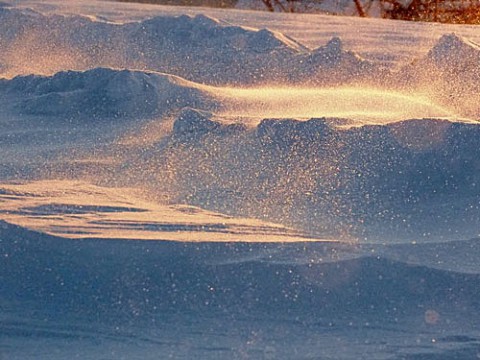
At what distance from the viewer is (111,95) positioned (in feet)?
14.0

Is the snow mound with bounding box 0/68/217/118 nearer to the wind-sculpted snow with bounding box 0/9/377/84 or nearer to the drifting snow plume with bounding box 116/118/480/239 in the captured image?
the wind-sculpted snow with bounding box 0/9/377/84

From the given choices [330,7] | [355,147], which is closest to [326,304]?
[355,147]

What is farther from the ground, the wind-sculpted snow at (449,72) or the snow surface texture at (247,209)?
the wind-sculpted snow at (449,72)

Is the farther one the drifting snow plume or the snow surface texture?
the drifting snow plume

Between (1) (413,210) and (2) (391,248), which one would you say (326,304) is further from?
(1) (413,210)

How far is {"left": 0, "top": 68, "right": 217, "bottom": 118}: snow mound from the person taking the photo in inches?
166

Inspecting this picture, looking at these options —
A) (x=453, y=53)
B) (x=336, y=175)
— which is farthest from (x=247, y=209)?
(x=453, y=53)

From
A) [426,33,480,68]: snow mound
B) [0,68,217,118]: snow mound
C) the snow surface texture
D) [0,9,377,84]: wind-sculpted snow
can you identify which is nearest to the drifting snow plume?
the snow surface texture

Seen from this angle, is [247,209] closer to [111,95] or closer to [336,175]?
[336,175]

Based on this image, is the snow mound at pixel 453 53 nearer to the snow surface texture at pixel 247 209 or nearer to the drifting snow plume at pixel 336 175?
the snow surface texture at pixel 247 209

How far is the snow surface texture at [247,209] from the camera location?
2.07 meters

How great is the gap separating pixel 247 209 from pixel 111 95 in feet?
5.55

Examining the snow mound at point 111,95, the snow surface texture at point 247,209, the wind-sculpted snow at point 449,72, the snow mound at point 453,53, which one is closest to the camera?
the snow surface texture at point 247,209

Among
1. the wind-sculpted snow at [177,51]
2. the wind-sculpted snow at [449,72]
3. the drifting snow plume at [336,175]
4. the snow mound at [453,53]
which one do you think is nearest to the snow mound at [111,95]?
the wind-sculpted snow at [177,51]
